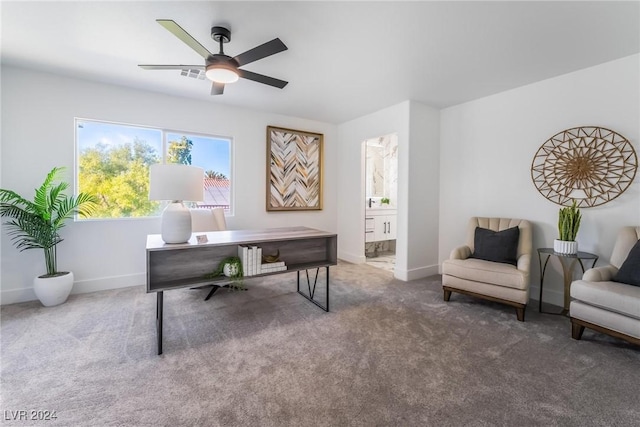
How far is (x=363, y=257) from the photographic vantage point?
15.6ft

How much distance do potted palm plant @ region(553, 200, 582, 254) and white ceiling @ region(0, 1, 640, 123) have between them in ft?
4.82

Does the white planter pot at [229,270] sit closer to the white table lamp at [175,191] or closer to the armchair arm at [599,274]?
the white table lamp at [175,191]

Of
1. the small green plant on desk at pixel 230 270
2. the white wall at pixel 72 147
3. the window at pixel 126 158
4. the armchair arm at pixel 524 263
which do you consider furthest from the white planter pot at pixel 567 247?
the window at pixel 126 158

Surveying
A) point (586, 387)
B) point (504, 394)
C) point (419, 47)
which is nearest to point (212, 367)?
point (504, 394)

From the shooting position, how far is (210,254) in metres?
2.30

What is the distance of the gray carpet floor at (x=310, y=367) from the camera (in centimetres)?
144

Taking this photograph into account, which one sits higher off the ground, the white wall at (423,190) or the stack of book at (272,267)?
the white wall at (423,190)

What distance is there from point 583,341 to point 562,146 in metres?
1.97

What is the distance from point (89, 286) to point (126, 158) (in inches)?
63.5

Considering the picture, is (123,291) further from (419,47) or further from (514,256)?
(514,256)

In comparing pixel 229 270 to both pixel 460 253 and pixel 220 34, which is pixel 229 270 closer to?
pixel 220 34

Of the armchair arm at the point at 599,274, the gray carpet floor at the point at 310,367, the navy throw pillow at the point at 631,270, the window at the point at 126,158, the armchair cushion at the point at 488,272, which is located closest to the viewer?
the gray carpet floor at the point at 310,367

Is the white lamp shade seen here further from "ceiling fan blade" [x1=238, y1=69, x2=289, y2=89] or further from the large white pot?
the large white pot

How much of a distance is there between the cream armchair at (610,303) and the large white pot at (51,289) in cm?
477
